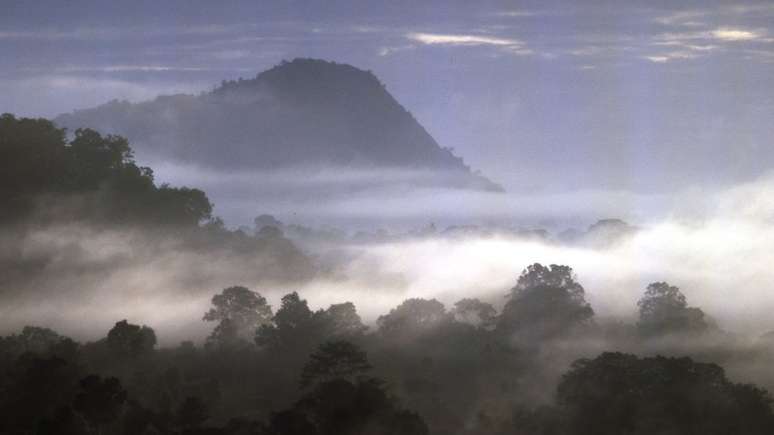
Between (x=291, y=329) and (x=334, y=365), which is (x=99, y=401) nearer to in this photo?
(x=334, y=365)

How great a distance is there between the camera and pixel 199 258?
Answer: 567 ft

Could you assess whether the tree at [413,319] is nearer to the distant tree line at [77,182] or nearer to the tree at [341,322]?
the tree at [341,322]

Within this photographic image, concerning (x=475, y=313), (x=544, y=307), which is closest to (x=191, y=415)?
(x=475, y=313)

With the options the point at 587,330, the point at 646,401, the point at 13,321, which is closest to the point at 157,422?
the point at 646,401

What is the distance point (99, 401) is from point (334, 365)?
23.9m

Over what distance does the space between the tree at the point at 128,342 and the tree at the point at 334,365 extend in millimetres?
20725

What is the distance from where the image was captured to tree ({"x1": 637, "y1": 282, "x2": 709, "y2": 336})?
13262 centimetres

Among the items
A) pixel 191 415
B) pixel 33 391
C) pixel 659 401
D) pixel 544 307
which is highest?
pixel 544 307

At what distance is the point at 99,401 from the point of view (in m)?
85.2

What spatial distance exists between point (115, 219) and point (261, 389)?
6492cm

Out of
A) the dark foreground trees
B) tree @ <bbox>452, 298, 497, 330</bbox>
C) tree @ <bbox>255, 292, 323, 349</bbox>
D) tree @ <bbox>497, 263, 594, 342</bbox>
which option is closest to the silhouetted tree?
the dark foreground trees

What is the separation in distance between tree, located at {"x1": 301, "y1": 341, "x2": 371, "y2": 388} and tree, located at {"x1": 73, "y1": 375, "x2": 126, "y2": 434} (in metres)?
19.1

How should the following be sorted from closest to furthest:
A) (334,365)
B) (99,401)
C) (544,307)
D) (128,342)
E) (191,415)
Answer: (99,401)
(191,415)
(334,365)
(128,342)
(544,307)

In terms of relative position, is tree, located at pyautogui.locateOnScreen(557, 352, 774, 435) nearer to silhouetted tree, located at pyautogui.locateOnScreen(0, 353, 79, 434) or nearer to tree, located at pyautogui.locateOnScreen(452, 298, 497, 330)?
tree, located at pyautogui.locateOnScreen(452, 298, 497, 330)
